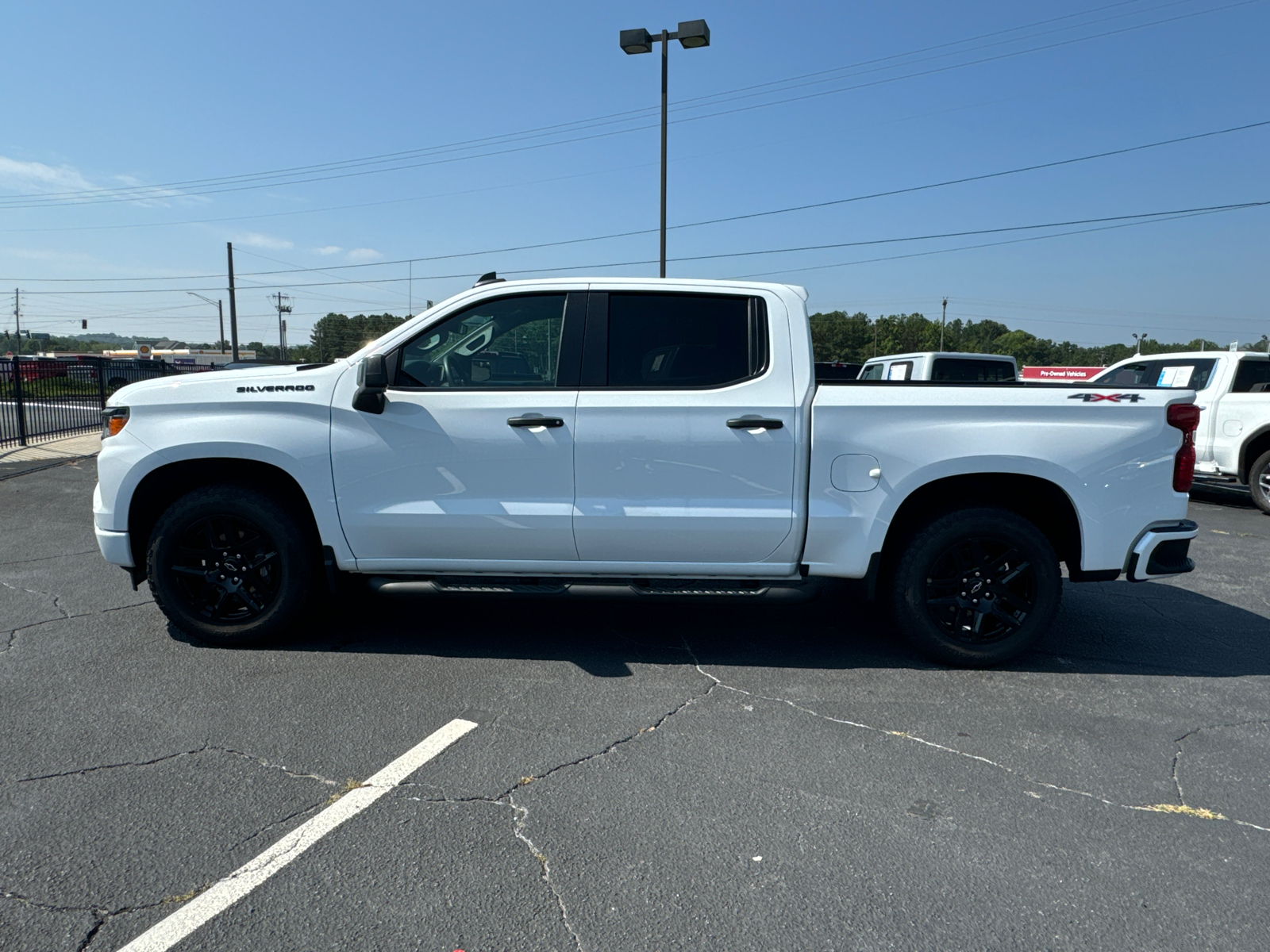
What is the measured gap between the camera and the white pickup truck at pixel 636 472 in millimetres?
4184

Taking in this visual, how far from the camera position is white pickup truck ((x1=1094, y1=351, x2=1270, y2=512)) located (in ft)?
31.7

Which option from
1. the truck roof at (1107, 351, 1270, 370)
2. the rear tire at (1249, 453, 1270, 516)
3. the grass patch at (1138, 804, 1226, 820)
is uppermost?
the truck roof at (1107, 351, 1270, 370)

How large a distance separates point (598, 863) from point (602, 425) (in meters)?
2.15

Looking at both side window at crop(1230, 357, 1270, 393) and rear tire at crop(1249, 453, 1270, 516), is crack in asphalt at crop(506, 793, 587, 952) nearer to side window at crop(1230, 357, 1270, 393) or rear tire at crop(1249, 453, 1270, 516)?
rear tire at crop(1249, 453, 1270, 516)

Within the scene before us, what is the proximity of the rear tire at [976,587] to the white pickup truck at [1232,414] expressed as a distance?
20.6ft

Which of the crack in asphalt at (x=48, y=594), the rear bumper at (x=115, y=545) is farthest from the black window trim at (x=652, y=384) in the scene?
the crack in asphalt at (x=48, y=594)

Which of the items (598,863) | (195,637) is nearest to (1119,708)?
(598,863)

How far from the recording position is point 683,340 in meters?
4.41

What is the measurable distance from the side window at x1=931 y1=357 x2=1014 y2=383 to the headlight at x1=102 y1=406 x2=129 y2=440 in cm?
1177

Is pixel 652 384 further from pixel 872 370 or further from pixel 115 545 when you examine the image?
pixel 872 370

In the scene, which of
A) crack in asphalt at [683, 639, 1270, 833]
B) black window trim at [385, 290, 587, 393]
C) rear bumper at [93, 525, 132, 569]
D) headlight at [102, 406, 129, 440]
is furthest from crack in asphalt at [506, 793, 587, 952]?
headlight at [102, 406, 129, 440]

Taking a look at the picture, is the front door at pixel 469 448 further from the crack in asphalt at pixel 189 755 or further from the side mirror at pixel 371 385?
the crack in asphalt at pixel 189 755

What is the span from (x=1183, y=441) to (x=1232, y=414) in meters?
7.20

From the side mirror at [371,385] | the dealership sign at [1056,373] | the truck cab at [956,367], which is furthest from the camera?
the dealership sign at [1056,373]
